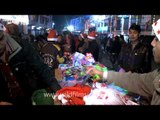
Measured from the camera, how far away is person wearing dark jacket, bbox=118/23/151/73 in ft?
10.3

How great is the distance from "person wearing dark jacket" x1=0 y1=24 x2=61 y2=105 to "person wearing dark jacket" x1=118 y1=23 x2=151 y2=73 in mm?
942

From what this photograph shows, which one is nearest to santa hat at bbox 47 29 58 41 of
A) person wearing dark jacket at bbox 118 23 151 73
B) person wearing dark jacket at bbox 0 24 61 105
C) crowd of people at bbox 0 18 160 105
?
crowd of people at bbox 0 18 160 105

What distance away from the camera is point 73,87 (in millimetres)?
2867

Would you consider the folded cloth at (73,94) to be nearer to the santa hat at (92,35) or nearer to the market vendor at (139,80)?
the market vendor at (139,80)

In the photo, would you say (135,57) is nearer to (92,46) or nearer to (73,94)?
(92,46)

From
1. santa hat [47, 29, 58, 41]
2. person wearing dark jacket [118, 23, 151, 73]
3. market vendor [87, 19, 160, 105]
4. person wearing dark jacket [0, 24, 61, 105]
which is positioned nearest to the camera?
market vendor [87, 19, 160, 105]

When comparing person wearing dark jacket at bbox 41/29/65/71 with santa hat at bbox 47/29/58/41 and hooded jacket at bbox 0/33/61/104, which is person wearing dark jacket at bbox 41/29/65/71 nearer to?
santa hat at bbox 47/29/58/41

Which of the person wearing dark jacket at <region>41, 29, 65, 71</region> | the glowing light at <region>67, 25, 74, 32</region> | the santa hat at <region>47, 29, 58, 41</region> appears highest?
the glowing light at <region>67, 25, 74, 32</region>

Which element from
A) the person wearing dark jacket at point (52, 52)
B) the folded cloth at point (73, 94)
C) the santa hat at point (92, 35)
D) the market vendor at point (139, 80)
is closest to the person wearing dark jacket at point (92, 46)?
the santa hat at point (92, 35)

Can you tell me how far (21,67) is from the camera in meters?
2.76

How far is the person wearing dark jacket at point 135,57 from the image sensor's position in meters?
3.12
